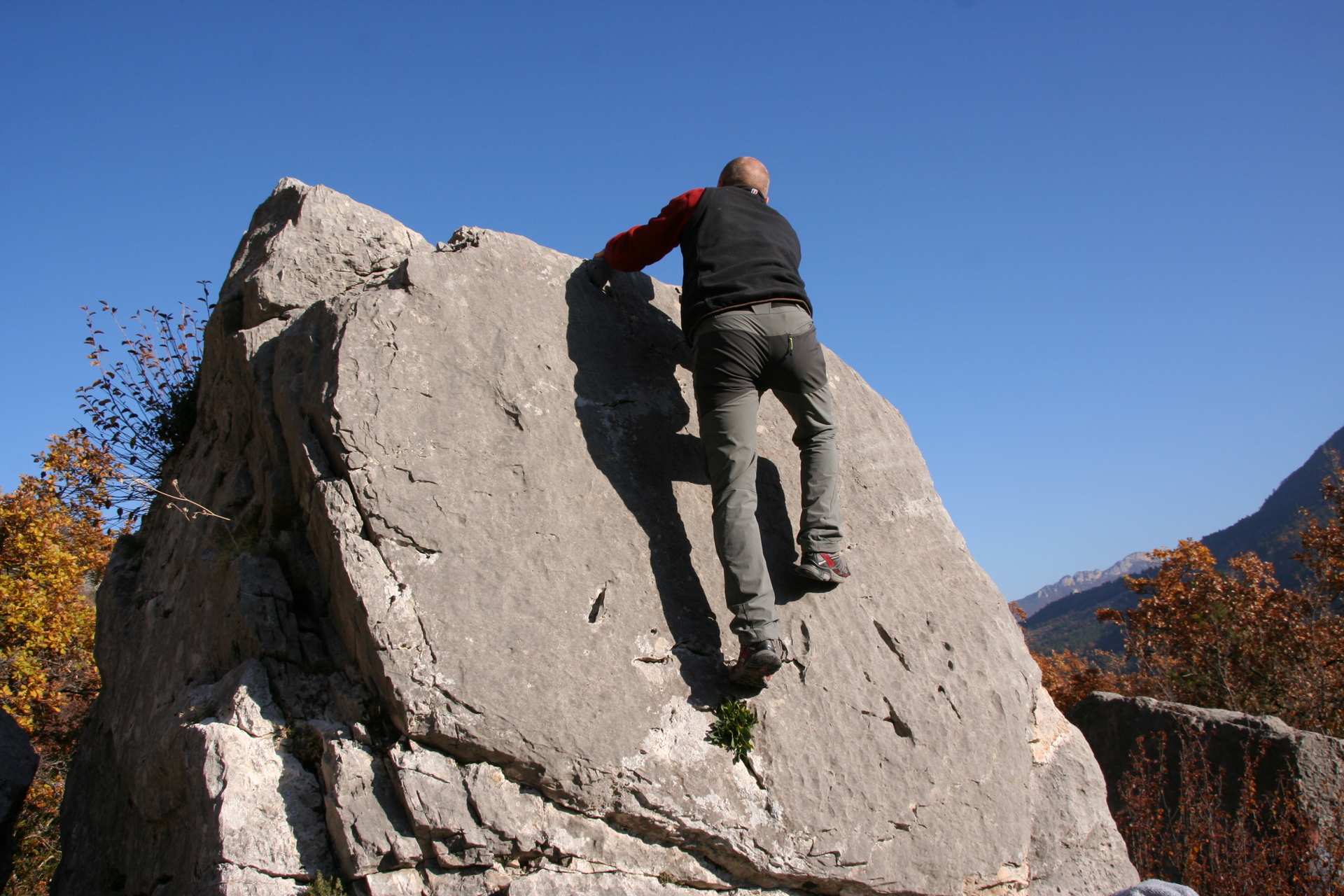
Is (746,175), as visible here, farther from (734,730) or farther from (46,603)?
(46,603)

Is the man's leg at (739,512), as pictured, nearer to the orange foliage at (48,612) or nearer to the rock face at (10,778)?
the rock face at (10,778)

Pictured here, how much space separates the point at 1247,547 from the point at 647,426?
57574mm

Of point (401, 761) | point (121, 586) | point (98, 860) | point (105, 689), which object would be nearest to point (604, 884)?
point (401, 761)

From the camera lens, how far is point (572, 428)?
3.93 metres

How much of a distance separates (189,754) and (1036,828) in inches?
148

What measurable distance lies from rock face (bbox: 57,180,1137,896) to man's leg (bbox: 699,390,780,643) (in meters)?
0.33

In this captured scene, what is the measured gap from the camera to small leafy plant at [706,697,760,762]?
334 cm

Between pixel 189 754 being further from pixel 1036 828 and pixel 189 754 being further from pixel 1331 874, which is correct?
pixel 1331 874

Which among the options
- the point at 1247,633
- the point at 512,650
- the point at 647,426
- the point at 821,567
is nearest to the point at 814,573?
the point at 821,567

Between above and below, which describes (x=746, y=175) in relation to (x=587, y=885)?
above

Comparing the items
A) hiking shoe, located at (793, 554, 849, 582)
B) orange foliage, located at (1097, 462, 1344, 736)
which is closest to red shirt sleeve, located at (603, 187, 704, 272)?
hiking shoe, located at (793, 554, 849, 582)

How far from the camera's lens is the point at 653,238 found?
13.8ft

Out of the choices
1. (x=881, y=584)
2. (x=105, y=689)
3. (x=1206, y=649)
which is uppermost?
(x=105, y=689)

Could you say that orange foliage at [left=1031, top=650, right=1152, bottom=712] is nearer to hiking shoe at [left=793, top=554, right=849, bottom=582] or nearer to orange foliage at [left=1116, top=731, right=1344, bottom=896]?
orange foliage at [left=1116, top=731, right=1344, bottom=896]
